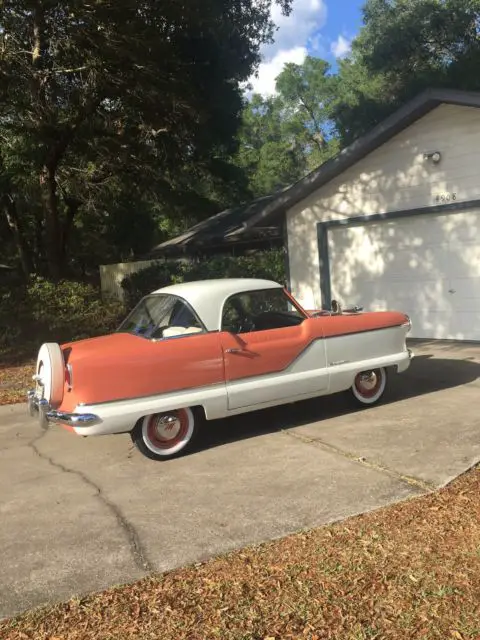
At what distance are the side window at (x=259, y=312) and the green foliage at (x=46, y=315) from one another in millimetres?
6982

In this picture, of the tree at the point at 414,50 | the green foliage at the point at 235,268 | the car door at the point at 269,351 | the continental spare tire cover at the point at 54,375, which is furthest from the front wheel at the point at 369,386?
the tree at the point at 414,50

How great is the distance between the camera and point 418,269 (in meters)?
11.6

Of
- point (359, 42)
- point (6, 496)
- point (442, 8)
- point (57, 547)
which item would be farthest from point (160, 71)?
point (359, 42)

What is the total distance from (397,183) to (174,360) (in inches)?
310

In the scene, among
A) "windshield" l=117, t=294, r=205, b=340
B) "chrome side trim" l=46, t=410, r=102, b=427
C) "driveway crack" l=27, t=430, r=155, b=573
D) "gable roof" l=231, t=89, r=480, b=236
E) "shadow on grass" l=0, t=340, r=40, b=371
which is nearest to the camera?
"driveway crack" l=27, t=430, r=155, b=573

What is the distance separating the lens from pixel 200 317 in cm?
584

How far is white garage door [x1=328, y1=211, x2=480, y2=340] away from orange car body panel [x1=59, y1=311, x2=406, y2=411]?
5.34m

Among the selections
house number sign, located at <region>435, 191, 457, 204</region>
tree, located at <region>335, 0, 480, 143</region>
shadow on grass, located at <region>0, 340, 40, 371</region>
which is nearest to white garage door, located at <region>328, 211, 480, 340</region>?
house number sign, located at <region>435, 191, 457, 204</region>

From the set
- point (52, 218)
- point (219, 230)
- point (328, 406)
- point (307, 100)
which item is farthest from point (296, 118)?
point (328, 406)

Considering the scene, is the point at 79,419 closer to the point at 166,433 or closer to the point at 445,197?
the point at 166,433

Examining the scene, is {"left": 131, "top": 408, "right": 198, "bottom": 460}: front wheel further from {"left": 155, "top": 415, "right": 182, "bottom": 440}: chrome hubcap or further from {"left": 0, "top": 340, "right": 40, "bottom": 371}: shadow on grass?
{"left": 0, "top": 340, "right": 40, "bottom": 371}: shadow on grass

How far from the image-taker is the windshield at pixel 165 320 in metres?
5.80

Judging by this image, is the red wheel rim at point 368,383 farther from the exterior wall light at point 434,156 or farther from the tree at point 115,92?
the tree at point 115,92

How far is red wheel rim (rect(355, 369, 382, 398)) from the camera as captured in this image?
22.9ft
